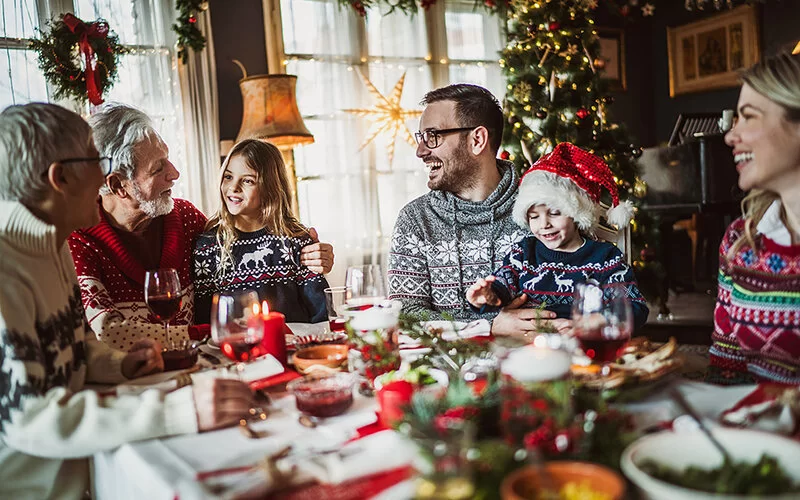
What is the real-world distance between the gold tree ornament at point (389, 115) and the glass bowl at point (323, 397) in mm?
4534

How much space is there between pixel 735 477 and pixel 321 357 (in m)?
1.05

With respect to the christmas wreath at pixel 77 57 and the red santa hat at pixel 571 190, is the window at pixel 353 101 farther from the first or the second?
the red santa hat at pixel 571 190

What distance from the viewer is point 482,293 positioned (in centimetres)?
214

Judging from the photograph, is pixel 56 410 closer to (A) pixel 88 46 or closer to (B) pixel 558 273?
(B) pixel 558 273

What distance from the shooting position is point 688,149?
5.80 m

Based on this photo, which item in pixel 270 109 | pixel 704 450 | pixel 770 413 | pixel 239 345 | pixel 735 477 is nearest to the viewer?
pixel 735 477

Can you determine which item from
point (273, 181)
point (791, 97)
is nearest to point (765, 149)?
point (791, 97)

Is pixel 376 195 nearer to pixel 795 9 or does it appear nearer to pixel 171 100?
pixel 171 100

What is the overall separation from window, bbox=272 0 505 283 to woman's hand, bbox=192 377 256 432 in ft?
14.2

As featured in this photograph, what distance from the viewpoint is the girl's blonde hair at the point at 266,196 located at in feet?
9.39

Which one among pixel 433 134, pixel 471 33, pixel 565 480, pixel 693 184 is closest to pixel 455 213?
pixel 433 134

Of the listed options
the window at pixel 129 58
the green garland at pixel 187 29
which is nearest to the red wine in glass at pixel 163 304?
the window at pixel 129 58

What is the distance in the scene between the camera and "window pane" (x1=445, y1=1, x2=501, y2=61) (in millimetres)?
6207

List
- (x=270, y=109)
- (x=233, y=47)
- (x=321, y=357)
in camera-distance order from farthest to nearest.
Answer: (x=233, y=47), (x=270, y=109), (x=321, y=357)
